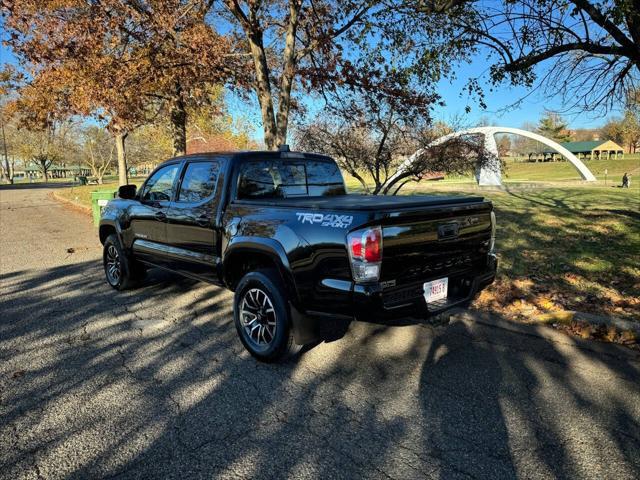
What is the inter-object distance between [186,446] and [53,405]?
3.90ft

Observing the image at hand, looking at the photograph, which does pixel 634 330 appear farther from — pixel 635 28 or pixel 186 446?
pixel 186 446

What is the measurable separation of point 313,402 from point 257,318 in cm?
101

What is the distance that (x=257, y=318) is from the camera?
385 centimetres

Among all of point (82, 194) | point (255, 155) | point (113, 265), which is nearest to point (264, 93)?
point (113, 265)

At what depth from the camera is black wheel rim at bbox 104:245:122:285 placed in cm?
607

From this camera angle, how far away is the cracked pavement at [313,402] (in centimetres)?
247

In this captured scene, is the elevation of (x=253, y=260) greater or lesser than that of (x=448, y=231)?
lesser

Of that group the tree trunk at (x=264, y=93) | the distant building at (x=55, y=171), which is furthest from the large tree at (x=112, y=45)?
the distant building at (x=55, y=171)

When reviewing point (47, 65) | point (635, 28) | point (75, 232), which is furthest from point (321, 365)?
point (75, 232)

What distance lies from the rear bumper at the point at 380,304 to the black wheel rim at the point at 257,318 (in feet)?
1.14

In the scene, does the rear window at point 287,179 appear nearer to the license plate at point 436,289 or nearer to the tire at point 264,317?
the tire at point 264,317

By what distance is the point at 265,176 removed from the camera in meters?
4.38

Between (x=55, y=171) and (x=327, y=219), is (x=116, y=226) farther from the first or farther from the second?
(x=55, y=171)

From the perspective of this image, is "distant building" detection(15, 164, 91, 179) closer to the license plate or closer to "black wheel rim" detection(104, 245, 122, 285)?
"black wheel rim" detection(104, 245, 122, 285)
